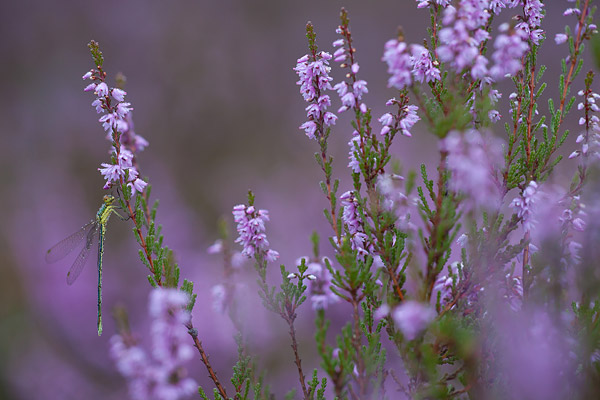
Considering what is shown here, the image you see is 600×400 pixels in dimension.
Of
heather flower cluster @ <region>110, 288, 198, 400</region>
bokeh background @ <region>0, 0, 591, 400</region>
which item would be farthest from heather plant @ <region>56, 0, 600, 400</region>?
bokeh background @ <region>0, 0, 591, 400</region>

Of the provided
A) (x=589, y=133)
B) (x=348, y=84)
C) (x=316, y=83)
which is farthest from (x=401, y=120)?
(x=589, y=133)

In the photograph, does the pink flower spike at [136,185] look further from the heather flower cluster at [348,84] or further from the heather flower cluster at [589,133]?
the heather flower cluster at [589,133]

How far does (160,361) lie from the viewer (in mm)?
1323

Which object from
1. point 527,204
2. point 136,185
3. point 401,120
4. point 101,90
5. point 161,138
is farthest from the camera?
point 161,138

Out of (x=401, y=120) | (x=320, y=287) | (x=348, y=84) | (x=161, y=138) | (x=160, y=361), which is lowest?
(x=160, y=361)

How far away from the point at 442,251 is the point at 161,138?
7.96 metres

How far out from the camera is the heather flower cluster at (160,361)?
128cm

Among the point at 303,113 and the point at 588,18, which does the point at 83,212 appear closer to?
the point at 303,113

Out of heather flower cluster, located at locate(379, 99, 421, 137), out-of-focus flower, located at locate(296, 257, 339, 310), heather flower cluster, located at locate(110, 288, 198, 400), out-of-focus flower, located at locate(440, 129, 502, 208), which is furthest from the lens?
heather flower cluster, located at locate(379, 99, 421, 137)

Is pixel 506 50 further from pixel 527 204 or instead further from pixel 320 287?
pixel 320 287

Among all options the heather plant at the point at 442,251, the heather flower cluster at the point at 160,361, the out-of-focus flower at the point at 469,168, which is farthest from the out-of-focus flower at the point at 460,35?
the heather flower cluster at the point at 160,361

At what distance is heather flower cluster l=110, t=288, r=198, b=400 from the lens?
128 centimetres

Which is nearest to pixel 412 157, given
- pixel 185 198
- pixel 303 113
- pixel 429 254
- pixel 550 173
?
pixel 303 113

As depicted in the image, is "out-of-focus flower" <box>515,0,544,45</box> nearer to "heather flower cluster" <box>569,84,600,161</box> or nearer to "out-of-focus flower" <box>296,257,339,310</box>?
"heather flower cluster" <box>569,84,600,161</box>
